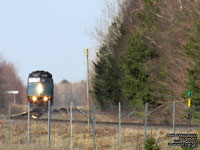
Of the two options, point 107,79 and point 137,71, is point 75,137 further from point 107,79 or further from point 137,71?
point 107,79

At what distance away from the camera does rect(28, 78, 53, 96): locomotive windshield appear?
46562 mm

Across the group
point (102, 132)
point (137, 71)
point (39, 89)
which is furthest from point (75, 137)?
point (39, 89)

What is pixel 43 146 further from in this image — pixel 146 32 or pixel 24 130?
pixel 146 32

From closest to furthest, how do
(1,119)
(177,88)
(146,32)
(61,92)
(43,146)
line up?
(43,146) < (1,119) < (177,88) < (146,32) < (61,92)

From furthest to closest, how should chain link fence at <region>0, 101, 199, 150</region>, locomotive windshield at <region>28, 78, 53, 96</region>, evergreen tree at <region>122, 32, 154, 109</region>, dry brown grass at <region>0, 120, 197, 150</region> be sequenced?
locomotive windshield at <region>28, 78, 53, 96</region> → evergreen tree at <region>122, 32, 154, 109</region> → dry brown grass at <region>0, 120, 197, 150</region> → chain link fence at <region>0, 101, 199, 150</region>

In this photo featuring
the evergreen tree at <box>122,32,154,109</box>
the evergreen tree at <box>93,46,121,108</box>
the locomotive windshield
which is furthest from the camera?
the locomotive windshield

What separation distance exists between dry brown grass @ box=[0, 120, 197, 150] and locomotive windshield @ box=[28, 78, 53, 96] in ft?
63.4

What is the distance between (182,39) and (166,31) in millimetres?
Answer: 1707

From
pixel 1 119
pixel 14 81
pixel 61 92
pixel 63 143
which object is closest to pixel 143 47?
pixel 1 119

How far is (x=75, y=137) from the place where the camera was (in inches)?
859

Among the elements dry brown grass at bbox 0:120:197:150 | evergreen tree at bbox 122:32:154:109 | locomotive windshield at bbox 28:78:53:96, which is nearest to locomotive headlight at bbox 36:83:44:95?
locomotive windshield at bbox 28:78:53:96

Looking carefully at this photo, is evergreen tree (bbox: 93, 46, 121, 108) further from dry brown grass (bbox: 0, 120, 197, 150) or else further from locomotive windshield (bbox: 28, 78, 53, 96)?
dry brown grass (bbox: 0, 120, 197, 150)

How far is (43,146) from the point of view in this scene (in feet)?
59.5

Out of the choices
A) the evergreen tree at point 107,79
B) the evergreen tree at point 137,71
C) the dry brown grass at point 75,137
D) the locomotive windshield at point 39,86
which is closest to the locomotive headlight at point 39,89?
the locomotive windshield at point 39,86
